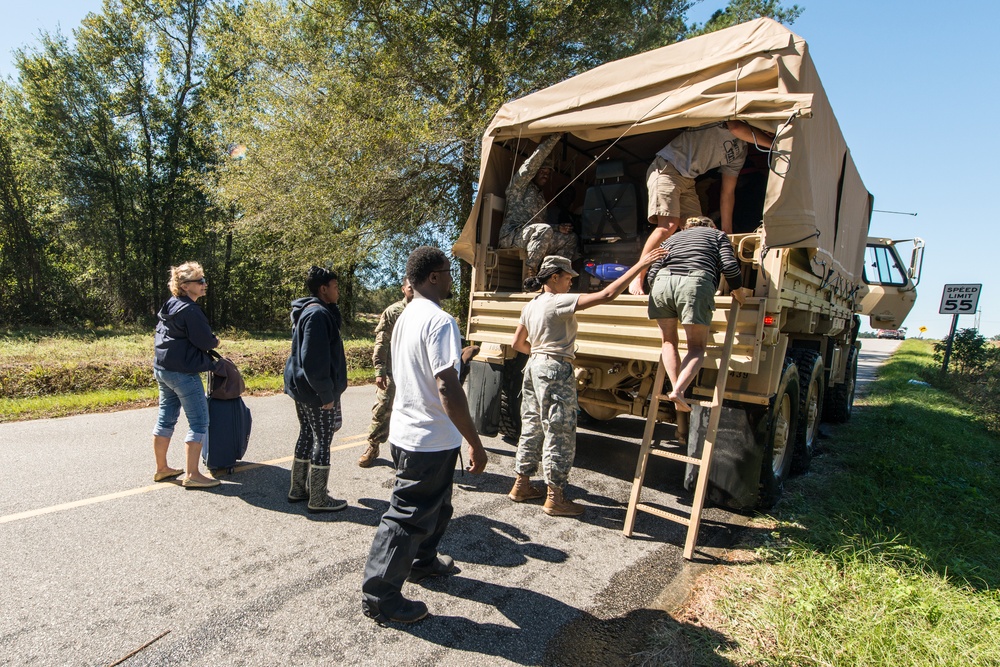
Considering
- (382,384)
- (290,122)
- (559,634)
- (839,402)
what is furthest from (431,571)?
(290,122)

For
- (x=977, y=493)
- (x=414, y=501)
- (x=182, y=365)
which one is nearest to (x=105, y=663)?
(x=414, y=501)

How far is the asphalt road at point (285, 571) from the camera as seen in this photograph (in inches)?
91.3

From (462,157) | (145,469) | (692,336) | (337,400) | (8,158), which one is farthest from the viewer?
(8,158)

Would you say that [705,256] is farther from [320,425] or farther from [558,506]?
[320,425]

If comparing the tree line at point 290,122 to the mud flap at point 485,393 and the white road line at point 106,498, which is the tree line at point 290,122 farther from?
the white road line at point 106,498

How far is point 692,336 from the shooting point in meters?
3.46

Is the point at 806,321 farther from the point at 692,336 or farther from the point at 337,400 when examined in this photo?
the point at 337,400

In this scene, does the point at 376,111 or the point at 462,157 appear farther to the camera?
the point at 462,157

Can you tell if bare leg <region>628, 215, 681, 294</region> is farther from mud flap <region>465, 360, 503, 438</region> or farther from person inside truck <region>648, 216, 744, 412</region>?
mud flap <region>465, 360, 503, 438</region>

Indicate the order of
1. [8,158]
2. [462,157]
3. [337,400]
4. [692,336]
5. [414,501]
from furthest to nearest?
1. [8,158]
2. [462,157]
3. [337,400]
4. [692,336]
5. [414,501]

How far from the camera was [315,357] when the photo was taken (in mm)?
3459

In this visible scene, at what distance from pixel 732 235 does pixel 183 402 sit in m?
4.41

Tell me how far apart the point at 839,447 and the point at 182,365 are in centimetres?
703

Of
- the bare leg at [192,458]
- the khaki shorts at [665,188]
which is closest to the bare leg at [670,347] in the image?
the khaki shorts at [665,188]
